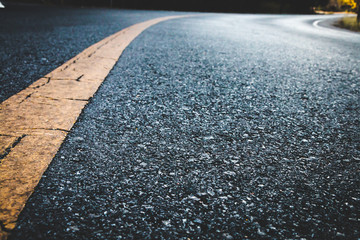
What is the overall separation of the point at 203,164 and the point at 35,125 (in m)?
0.81

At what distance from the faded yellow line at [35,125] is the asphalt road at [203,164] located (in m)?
0.05

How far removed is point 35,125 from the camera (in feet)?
3.81

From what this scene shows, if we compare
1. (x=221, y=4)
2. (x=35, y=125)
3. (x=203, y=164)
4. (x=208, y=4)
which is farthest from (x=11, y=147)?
(x=221, y=4)

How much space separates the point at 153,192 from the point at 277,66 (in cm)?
224

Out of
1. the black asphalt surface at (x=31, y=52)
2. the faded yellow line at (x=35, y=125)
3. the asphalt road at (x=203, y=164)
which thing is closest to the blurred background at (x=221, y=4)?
the black asphalt surface at (x=31, y=52)

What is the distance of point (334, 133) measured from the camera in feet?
4.17

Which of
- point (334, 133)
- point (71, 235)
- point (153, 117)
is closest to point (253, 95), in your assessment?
point (334, 133)

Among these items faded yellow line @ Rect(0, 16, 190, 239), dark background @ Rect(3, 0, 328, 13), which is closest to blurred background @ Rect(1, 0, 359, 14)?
dark background @ Rect(3, 0, 328, 13)

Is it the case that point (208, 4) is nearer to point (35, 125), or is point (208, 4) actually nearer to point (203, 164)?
point (35, 125)

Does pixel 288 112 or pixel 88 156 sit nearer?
pixel 88 156

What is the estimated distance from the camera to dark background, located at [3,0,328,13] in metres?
17.1

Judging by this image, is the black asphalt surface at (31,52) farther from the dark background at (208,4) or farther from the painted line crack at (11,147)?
the dark background at (208,4)

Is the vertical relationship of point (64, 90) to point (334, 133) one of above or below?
above

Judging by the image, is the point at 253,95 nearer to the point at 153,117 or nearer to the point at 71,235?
the point at 153,117
